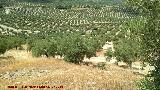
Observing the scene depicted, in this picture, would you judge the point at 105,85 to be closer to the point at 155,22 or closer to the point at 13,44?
the point at 155,22

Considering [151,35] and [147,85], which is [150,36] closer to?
[151,35]

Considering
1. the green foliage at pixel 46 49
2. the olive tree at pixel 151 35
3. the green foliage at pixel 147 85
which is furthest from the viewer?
the green foliage at pixel 46 49

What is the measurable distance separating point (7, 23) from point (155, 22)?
161324mm

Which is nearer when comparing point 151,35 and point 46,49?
point 151,35

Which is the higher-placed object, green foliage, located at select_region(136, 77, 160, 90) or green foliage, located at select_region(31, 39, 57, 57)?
green foliage, located at select_region(136, 77, 160, 90)

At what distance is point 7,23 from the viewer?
178m

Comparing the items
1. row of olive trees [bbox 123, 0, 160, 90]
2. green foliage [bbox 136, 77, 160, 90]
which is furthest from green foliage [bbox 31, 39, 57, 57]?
row of olive trees [bbox 123, 0, 160, 90]

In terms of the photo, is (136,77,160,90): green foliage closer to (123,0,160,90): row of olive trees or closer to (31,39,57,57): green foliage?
(123,0,160,90): row of olive trees

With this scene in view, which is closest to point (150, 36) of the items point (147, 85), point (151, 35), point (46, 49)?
point (151, 35)

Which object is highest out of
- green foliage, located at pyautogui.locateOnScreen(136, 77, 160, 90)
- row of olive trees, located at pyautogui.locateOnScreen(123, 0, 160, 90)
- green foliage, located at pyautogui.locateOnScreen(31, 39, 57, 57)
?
row of olive trees, located at pyautogui.locateOnScreen(123, 0, 160, 90)

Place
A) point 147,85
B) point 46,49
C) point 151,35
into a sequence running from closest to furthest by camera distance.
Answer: point 151,35, point 147,85, point 46,49

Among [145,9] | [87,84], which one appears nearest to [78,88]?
[87,84]

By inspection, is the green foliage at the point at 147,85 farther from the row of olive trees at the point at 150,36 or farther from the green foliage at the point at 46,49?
the green foliage at the point at 46,49

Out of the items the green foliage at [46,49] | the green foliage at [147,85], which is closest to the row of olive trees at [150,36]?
the green foliage at [147,85]
